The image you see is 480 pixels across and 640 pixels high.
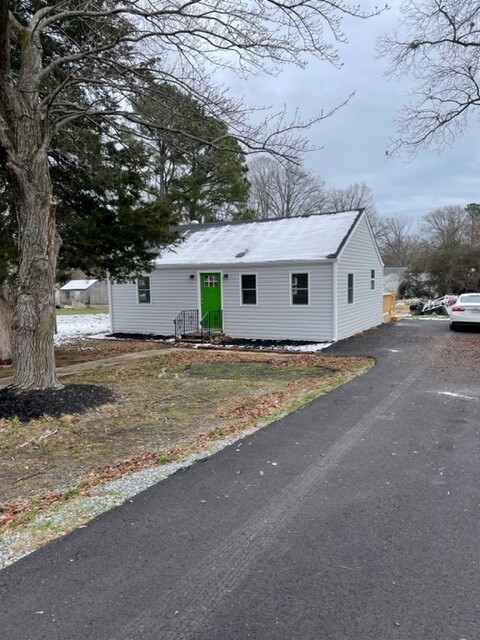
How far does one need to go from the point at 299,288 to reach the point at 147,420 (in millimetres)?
9670

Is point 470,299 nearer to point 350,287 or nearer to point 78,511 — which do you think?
Result: point 350,287

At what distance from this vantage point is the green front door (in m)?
16.2

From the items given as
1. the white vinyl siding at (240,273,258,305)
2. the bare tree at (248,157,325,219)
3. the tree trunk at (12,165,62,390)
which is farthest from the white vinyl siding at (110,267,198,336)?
the bare tree at (248,157,325,219)

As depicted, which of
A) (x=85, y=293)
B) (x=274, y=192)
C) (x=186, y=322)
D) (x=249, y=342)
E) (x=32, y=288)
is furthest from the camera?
(x=85, y=293)

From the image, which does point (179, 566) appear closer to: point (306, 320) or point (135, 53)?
point (135, 53)

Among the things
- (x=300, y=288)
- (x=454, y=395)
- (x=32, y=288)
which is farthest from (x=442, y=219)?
(x=32, y=288)

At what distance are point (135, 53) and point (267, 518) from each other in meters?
7.83

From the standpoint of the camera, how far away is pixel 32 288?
6.57 m

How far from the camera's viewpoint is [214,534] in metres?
3.12

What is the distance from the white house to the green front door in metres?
0.03

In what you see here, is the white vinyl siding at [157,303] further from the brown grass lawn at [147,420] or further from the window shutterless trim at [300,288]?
the brown grass lawn at [147,420]

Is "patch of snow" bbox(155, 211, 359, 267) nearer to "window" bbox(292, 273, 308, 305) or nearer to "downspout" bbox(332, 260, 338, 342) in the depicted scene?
"downspout" bbox(332, 260, 338, 342)

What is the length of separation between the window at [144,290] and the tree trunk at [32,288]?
10967 mm

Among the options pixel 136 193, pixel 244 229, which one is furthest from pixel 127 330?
pixel 136 193
